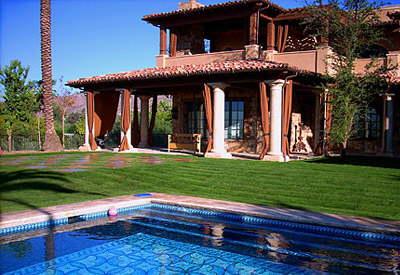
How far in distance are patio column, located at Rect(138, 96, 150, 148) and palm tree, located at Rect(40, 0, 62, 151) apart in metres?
4.61

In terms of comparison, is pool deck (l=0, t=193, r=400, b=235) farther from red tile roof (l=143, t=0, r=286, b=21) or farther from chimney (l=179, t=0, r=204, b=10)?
chimney (l=179, t=0, r=204, b=10)

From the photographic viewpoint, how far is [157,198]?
348 inches

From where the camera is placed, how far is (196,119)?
21.6 m

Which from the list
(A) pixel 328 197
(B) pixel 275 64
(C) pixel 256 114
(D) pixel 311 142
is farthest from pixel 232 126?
(A) pixel 328 197

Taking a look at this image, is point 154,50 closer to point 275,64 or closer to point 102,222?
point 275,64

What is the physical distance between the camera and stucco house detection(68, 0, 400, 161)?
15.8m

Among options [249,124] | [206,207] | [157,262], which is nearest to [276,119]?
[249,124]

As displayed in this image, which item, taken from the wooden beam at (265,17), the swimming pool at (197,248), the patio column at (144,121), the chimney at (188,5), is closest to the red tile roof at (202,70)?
the wooden beam at (265,17)

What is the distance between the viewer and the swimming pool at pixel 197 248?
519cm

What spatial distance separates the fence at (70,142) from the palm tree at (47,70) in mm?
2738

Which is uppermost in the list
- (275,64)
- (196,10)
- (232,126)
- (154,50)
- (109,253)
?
(196,10)

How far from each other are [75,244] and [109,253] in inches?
25.5

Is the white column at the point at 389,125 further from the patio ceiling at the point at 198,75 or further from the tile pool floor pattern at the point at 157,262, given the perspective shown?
the tile pool floor pattern at the point at 157,262

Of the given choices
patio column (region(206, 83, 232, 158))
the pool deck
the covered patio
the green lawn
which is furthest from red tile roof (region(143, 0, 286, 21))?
the pool deck
